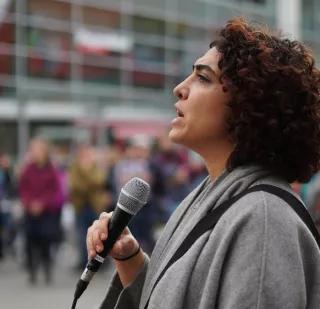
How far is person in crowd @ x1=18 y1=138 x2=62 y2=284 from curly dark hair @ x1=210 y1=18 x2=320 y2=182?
766cm

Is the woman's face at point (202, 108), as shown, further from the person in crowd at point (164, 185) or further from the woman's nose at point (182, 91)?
the person in crowd at point (164, 185)

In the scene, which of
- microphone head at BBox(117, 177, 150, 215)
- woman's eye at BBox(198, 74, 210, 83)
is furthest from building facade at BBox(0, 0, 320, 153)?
woman's eye at BBox(198, 74, 210, 83)

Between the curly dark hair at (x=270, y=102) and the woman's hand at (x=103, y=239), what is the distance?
15.2 inches

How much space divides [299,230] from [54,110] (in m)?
21.9

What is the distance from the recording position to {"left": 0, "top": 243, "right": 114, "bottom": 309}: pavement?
7.96m

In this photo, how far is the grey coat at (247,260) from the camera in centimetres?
170

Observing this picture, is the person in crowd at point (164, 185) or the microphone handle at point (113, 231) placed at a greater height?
the microphone handle at point (113, 231)

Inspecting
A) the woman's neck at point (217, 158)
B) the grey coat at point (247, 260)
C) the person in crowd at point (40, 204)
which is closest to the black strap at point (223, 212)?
the grey coat at point (247, 260)

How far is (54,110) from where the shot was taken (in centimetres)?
2342

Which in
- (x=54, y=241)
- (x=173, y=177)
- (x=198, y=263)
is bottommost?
(x=54, y=241)

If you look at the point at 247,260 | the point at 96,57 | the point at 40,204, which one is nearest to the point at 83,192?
the point at 40,204

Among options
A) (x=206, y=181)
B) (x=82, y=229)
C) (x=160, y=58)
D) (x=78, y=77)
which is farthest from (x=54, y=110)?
(x=206, y=181)

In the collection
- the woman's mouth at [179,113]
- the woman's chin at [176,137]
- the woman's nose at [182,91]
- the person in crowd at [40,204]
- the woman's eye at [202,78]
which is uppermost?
the woman's eye at [202,78]

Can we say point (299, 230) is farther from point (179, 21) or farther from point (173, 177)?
point (179, 21)
